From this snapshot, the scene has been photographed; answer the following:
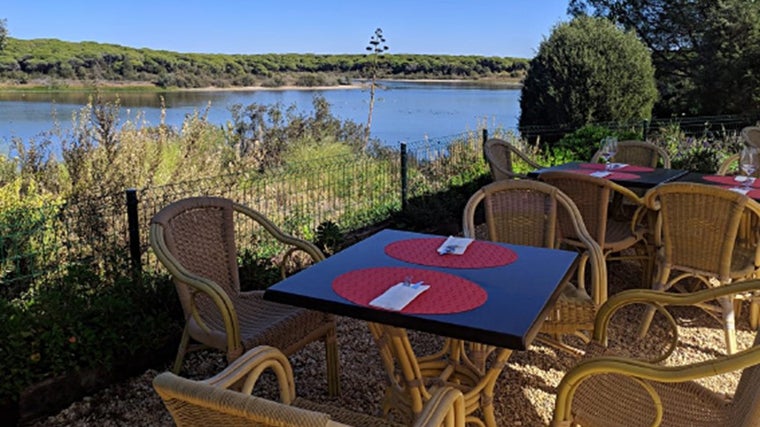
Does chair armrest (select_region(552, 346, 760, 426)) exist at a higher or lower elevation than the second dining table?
lower

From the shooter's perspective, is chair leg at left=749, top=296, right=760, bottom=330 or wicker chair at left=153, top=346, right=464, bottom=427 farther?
chair leg at left=749, top=296, right=760, bottom=330

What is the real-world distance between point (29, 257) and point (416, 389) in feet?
8.90

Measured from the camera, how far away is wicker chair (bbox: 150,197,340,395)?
248 centimetres

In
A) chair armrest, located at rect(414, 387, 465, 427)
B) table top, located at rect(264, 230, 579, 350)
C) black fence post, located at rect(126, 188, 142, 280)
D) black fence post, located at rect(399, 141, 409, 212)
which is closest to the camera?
chair armrest, located at rect(414, 387, 465, 427)

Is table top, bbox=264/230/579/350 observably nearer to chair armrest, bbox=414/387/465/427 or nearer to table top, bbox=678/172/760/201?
chair armrest, bbox=414/387/465/427

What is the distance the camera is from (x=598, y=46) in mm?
10375

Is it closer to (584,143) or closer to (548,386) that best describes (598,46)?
(584,143)

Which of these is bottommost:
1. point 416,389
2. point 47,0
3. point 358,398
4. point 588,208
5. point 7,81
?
point 358,398

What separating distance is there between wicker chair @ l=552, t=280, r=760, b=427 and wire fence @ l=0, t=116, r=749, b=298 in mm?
2743

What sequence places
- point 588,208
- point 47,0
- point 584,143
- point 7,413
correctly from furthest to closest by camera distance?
point 47,0 → point 584,143 → point 588,208 → point 7,413

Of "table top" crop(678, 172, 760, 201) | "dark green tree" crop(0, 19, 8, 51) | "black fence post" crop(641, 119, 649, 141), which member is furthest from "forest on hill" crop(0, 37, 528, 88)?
"table top" crop(678, 172, 760, 201)

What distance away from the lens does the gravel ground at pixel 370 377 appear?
9.05 feet

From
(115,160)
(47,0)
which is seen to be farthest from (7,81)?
(47,0)

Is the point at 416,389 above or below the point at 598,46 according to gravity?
below
